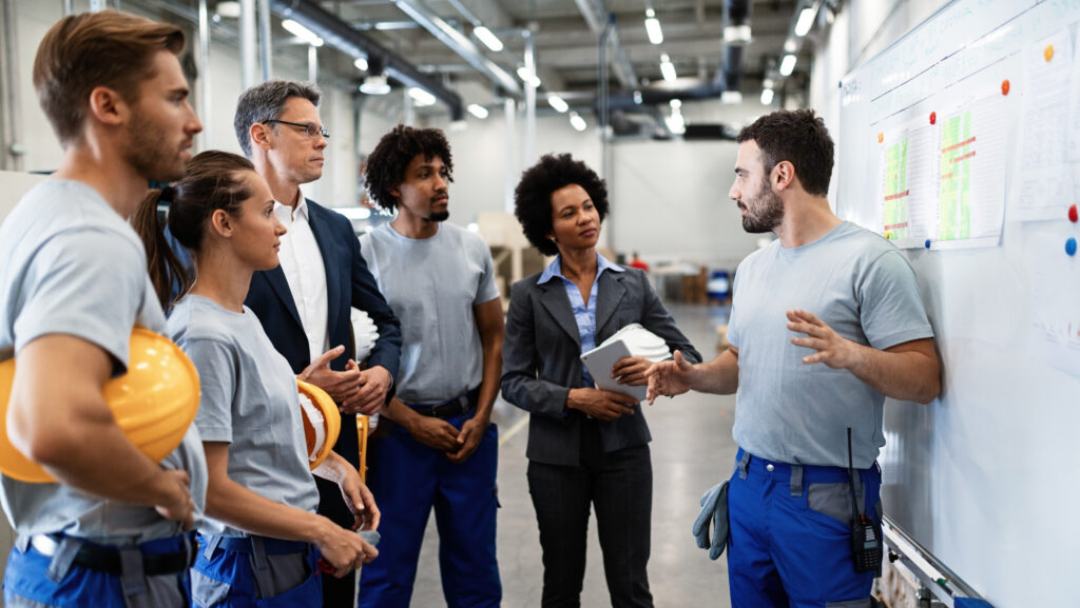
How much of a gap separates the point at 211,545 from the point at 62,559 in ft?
1.22

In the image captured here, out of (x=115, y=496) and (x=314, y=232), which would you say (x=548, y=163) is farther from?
(x=115, y=496)

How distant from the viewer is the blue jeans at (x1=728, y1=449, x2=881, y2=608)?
162 centimetres

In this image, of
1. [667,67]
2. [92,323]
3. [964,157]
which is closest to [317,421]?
[92,323]

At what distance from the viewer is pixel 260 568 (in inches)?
54.0

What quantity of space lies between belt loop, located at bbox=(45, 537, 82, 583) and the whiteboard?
145cm

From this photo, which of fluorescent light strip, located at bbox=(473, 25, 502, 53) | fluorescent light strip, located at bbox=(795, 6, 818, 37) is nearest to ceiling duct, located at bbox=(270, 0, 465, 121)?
fluorescent light strip, located at bbox=(473, 25, 502, 53)

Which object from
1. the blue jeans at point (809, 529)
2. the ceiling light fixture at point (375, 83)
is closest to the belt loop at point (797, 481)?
the blue jeans at point (809, 529)

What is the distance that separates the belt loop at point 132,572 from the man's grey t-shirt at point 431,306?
129 centimetres

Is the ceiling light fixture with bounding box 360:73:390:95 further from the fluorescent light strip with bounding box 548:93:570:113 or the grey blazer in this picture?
the grey blazer

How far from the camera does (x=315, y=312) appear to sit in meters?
1.97

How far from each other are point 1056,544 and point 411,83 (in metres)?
10.9

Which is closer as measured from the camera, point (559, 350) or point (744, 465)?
point (744, 465)

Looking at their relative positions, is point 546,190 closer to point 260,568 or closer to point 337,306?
point 337,306

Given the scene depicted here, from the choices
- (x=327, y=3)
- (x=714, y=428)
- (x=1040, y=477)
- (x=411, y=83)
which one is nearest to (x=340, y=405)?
(x=1040, y=477)
